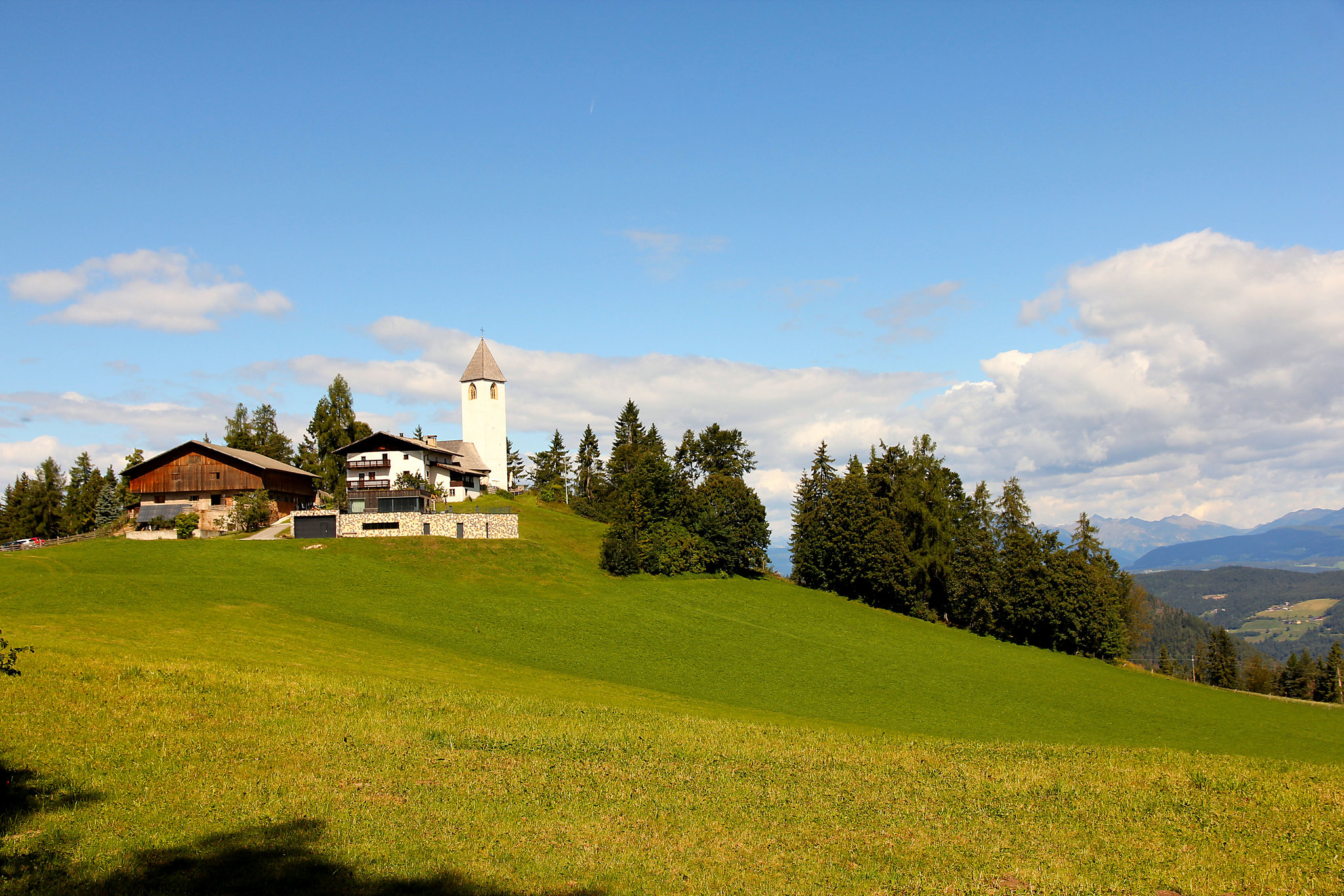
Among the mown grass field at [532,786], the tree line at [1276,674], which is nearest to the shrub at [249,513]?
the mown grass field at [532,786]

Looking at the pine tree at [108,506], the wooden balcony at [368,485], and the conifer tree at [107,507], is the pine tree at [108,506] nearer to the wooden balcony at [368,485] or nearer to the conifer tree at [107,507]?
the conifer tree at [107,507]

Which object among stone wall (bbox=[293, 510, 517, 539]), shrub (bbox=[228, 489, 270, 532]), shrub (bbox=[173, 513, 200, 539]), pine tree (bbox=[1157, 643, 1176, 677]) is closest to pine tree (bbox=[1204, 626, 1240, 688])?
pine tree (bbox=[1157, 643, 1176, 677])

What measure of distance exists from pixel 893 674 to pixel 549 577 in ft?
97.5

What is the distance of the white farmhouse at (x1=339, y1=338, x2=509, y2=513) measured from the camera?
9400cm

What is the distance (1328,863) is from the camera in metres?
13.3

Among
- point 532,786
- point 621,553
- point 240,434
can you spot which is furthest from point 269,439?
point 532,786

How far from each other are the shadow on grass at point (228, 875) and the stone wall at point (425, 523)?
196 feet

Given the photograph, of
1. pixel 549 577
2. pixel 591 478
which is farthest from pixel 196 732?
pixel 591 478

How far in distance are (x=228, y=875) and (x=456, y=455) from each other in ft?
314

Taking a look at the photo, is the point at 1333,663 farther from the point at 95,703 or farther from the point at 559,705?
the point at 95,703

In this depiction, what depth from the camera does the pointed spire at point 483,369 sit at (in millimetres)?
112750

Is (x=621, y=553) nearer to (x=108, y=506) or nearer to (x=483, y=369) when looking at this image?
(x=483, y=369)

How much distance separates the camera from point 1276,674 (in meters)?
111

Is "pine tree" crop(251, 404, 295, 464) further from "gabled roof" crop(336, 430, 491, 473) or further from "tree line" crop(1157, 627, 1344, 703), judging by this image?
"tree line" crop(1157, 627, 1344, 703)
